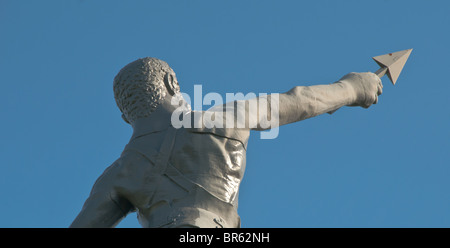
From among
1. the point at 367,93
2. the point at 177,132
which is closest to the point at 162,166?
the point at 177,132

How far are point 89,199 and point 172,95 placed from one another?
1.70 m

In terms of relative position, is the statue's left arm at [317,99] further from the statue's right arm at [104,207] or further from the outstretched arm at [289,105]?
the statue's right arm at [104,207]

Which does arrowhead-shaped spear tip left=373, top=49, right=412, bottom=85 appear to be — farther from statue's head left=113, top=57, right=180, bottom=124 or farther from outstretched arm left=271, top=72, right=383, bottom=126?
statue's head left=113, top=57, right=180, bottom=124

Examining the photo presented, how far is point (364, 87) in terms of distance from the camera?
1066 cm

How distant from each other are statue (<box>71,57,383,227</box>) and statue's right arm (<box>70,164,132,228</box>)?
0.01 m

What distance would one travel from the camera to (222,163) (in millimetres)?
9242

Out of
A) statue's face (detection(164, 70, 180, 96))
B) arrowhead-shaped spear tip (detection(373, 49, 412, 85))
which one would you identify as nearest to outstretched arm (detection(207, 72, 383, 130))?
statue's face (detection(164, 70, 180, 96))

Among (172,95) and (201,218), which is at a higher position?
(172,95)

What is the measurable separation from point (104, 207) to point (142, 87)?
1620mm

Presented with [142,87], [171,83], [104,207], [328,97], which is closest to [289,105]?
[328,97]

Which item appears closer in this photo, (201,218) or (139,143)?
(201,218)

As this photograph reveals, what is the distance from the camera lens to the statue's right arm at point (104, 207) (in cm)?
920
